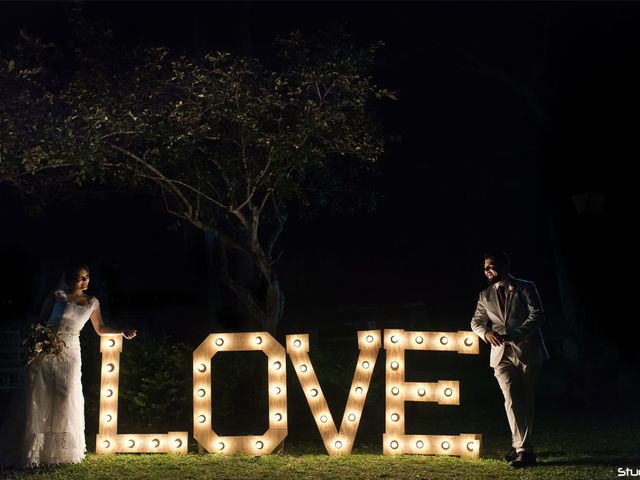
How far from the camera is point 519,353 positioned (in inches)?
377

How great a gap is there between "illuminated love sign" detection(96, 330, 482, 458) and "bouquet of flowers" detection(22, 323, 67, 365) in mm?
634

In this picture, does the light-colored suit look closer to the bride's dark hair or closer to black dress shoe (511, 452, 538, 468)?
black dress shoe (511, 452, 538, 468)

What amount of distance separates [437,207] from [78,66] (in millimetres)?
16780

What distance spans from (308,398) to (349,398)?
441 mm

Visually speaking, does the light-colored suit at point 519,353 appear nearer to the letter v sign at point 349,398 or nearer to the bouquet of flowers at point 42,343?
the letter v sign at point 349,398

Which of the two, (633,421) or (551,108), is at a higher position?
(551,108)

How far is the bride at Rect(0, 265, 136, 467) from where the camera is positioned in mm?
9820

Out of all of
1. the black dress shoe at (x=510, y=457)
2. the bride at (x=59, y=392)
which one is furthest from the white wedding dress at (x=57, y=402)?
the black dress shoe at (x=510, y=457)

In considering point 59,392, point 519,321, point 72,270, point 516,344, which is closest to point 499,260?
point 519,321

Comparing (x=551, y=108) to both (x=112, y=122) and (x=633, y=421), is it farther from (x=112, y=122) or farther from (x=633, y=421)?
(x=112, y=122)

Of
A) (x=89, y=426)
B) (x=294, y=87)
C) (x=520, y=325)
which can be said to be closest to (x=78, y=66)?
(x=294, y=87)

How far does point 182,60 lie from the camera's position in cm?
1171

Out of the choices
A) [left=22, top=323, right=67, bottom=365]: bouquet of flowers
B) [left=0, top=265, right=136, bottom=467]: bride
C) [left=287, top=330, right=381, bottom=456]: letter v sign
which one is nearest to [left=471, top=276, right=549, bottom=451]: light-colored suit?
[left=287, top=330, right=381, bottom=456]: letter v sign

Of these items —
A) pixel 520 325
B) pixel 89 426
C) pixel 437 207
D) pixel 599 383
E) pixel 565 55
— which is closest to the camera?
pixel 520 325
